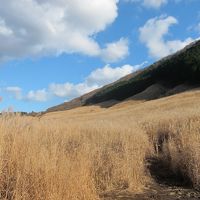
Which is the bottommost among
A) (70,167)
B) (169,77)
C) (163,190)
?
(163,190)

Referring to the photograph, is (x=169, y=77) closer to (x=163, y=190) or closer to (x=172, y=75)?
(x=172, y=75)

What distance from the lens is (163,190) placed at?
8.00 m

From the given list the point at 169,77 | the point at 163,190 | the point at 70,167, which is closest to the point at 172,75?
the point at 169,77

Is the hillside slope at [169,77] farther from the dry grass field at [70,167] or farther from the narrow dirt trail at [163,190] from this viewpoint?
the dry grass field at [70,167]

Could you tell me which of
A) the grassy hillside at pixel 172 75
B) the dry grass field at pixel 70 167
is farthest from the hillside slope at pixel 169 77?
the dry grass field at pixel 70 167

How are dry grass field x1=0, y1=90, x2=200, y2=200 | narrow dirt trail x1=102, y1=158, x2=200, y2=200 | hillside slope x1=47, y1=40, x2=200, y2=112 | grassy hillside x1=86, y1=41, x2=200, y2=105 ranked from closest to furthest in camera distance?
1. dry grass field x1=0, y1=90, x2=200, y2=200
2. narrow dirt trail x1=102, y1=158, x2=200, y2=200
3. grassy hillside x1=86, y1=41, x2=200, y2=105
4. hillside slope x1=47, y1=40, x2=200, y2=112

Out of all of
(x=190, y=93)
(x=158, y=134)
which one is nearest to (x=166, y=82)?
(x=190, y=93)

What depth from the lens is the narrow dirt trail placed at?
23.6ft

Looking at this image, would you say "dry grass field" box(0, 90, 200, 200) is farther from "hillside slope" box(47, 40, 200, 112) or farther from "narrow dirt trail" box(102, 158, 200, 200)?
"hillside slope" box(47, 40, 200, 112)

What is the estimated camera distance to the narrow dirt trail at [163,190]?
7.18 m

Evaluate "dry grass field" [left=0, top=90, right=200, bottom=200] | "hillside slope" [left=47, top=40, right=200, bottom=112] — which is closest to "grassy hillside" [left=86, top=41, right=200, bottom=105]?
"hillside slope" [left=47, top=40, right=200, bottom=112]

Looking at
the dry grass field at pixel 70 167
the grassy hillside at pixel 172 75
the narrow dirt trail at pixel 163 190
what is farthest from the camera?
the grassy hillside at pixel 172 75

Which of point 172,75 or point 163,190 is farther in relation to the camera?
point 172,75

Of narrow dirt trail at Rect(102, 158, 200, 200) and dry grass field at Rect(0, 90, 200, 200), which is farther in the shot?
narrow dirt trail at Rect(102, 158, 200, 200)
